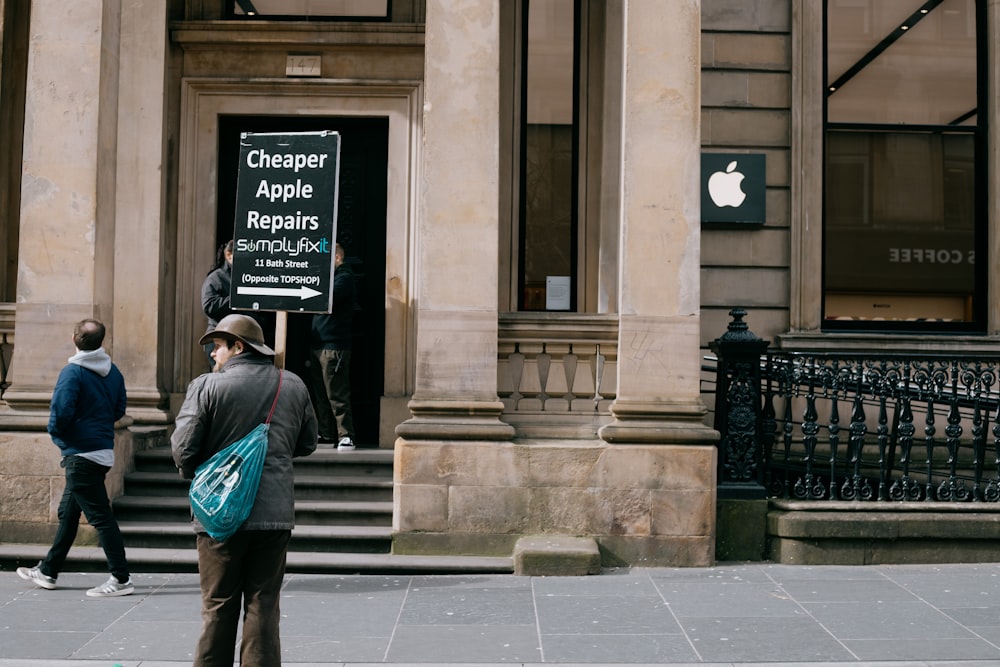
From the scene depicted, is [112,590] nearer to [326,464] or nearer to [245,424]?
[326,464]

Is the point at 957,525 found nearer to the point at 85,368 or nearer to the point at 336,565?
the point at 336,565

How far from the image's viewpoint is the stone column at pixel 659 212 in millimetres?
9469

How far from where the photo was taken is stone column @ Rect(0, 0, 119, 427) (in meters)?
9.62

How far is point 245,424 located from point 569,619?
311 cm

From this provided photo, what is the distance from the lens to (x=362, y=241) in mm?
11547

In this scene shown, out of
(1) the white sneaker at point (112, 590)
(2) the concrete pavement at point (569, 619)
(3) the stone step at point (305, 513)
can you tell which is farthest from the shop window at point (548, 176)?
(1) the white sneaker at point (112, 590)

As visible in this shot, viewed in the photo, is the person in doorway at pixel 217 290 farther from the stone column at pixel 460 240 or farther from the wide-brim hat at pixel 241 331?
the wide-brim hat at pixel 241 331

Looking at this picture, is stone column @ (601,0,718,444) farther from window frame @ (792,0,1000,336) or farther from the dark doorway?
the dark doorway

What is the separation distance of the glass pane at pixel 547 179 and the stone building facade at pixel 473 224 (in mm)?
32

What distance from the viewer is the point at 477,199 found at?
9.45 m

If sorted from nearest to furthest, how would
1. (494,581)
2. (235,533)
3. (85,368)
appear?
(235,533) < (85,368) < (494,581)

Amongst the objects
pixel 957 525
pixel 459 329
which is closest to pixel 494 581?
pixel 459 329

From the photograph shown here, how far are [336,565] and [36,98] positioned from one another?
16.3 feet

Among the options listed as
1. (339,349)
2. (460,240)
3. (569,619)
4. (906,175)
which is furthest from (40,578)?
(906,175)
